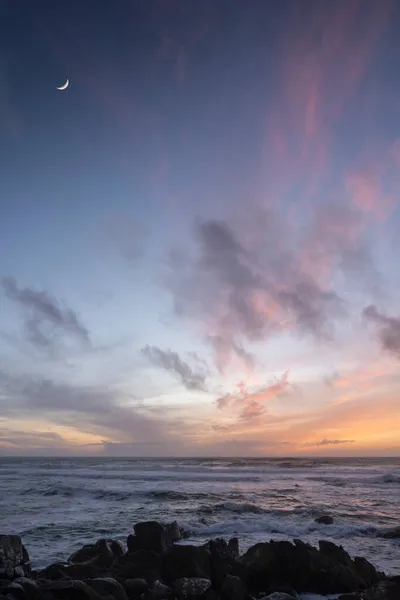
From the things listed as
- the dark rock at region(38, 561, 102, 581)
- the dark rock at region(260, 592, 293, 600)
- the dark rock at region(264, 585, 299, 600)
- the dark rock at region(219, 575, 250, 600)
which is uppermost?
the dark rock at region(38, 561, 102, 581)

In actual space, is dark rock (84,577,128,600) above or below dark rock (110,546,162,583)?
above

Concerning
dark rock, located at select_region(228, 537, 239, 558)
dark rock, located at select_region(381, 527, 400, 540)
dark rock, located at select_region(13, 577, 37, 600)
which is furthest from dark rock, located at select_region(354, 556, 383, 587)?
dark rock, located at select_region(13, 577, 37, 600)

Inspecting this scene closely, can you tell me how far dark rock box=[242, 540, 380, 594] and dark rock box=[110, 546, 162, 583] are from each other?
243 cm

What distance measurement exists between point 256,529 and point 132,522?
6.18 meters

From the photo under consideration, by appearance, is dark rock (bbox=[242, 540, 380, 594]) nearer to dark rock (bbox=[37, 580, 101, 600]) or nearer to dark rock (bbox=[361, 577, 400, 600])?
dark rock (bbox=[361, 577, 400, 600])

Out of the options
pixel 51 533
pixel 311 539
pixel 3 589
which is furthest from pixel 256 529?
pixel 3 589

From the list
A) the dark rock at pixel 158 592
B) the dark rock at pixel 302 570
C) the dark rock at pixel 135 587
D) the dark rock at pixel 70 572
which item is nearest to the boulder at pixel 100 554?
the dark rock at pixel 70 572

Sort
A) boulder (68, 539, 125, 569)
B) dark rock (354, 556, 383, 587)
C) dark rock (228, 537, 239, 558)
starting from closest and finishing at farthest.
Result: 1. dark rock (354, 556, 383, 587)
2. boulder (68, 539, 125, 569)
3. dark rock (228, 537, 239, 558)

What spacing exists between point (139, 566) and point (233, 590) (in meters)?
2.91

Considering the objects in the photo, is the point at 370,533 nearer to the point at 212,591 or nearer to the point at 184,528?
the point at 184,528

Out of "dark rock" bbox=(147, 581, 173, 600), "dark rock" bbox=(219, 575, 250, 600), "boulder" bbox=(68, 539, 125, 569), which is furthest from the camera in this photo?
"boulder" bbox=(68, 539, 125, 569)

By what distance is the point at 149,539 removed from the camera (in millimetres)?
13797

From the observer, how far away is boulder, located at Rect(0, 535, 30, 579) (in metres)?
11.2

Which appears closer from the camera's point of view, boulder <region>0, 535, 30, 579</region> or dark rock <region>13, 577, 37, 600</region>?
dark rock <region>13, 577, 37, 600</region>
